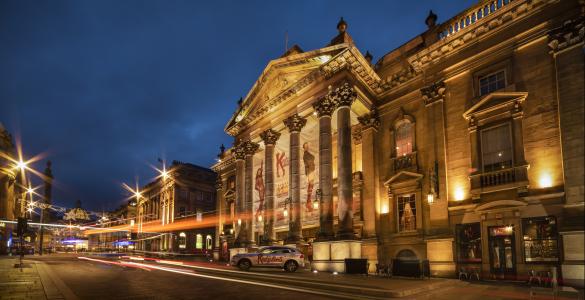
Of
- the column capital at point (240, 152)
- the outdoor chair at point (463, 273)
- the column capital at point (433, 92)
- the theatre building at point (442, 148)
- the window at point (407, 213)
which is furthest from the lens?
the column capital at point (240, 152)

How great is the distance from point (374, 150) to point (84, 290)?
63.4 feet

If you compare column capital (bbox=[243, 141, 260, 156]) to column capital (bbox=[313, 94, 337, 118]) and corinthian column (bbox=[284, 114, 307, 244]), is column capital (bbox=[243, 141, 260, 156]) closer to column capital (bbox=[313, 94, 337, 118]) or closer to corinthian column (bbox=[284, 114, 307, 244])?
corinthian column (bbox=[284, 114, 307, 244])

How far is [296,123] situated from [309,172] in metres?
3.90

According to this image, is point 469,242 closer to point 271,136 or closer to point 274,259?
point 274,259

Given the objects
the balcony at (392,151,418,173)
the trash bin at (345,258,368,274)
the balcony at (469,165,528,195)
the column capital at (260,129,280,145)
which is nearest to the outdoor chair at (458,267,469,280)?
the balcony at (469,165,528,195)

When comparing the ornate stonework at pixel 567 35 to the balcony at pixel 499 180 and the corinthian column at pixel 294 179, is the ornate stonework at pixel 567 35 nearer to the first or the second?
the balcony at pixel 499 180

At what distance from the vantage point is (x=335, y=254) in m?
22.2

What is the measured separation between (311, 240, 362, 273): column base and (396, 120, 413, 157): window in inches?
271

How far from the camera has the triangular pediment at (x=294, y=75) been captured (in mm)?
25219

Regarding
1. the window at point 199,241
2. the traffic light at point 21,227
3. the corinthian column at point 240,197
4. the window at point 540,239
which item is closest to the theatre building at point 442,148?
the window at point 540,239

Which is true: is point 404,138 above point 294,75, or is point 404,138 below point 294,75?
below

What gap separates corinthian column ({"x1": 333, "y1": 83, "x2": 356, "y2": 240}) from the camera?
22.7 m

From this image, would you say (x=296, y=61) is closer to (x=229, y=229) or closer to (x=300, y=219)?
(x=300, y=219)

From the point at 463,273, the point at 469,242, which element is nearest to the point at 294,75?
the point at 469,242
